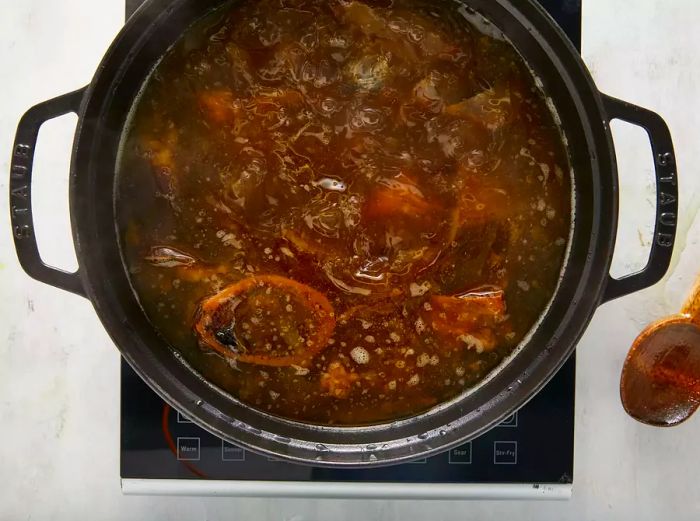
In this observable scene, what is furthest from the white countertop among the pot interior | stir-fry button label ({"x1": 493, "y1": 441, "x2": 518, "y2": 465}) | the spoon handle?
the pot interior

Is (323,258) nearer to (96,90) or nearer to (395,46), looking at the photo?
(395,46)

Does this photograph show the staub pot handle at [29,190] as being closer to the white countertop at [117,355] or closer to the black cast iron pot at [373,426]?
the black cast iron pot at [373,426]

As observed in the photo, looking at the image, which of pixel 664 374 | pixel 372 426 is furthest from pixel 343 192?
pixel 664 374

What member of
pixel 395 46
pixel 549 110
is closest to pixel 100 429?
pixel 395 46

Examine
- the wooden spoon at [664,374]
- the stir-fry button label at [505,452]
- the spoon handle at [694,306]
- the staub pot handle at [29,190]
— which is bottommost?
the stir-fry button label at [505,452]

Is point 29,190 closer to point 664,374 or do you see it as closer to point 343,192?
point 343,192

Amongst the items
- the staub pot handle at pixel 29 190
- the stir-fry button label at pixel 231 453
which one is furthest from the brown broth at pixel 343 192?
the stir-fry button label at pixel 231 453

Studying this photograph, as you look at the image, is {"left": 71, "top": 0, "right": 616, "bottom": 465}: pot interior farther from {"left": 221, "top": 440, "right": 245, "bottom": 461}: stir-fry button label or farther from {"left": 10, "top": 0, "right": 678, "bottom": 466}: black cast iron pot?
{"left": 221, "top": 440, "right": 245, "bottom": 461}: stir-fry button label
